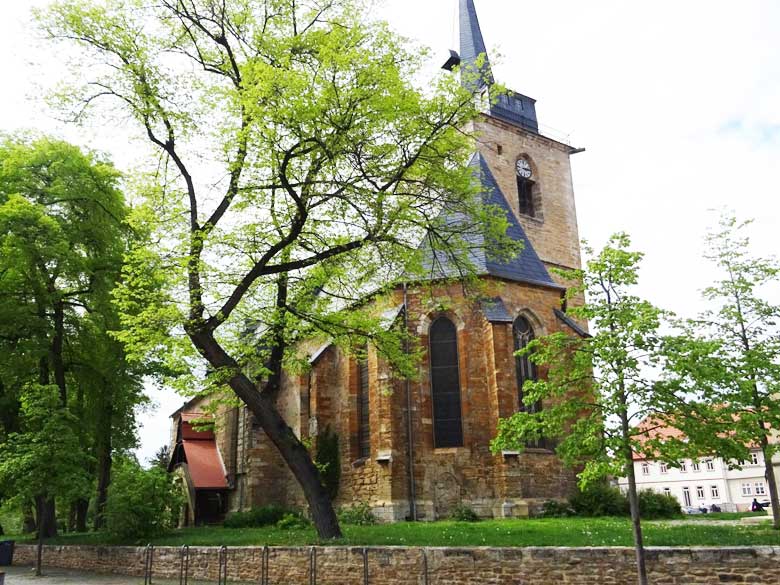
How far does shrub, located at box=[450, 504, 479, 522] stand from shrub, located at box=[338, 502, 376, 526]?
7.83 ft

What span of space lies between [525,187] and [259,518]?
18313mm

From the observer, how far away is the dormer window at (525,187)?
2952 cm

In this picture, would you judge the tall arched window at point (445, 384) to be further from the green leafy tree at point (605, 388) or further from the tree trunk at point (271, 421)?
the green leafy tree at point (605, 388)

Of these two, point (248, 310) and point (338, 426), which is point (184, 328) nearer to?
point (248, 310)

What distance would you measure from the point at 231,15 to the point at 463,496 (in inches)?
575

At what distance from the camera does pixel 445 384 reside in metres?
20.8

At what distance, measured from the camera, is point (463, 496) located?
19.4 metres

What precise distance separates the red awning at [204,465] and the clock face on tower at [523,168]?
19175 mm

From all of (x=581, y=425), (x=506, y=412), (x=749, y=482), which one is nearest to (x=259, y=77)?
(x=581, y=425)

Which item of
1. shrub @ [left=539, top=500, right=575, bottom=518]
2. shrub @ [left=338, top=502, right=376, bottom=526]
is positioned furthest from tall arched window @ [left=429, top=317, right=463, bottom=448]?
shrub @ [left=539, top=500, right=575, bottom=518]

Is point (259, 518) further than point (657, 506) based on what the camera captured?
Yes

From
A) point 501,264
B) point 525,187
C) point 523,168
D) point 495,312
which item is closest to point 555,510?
point 495,312

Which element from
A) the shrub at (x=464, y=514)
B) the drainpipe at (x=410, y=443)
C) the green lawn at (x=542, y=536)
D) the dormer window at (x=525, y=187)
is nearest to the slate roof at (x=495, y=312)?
the drainpipe at (x=410, y=443)

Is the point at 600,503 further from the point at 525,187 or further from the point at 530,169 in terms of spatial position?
the point at 530,169
